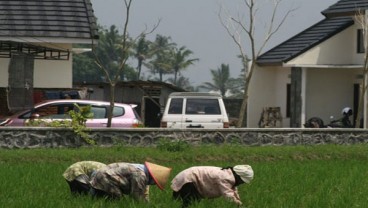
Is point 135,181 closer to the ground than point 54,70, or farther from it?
closer to the ground

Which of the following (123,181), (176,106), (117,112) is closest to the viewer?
(123,181)

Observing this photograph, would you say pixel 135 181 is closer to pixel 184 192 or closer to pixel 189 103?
pixel 184 192

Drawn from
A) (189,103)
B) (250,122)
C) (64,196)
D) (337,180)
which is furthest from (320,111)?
(64,196)

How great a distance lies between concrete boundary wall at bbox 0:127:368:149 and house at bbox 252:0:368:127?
7695 millimetres

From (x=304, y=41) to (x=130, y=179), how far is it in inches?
856

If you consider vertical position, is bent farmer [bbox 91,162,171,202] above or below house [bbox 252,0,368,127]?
below

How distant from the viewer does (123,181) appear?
1151 cm

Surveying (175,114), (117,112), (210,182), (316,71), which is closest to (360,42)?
(316,71)

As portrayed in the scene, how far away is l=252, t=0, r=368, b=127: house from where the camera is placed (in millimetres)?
31328

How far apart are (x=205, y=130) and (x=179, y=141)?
3.23 feet

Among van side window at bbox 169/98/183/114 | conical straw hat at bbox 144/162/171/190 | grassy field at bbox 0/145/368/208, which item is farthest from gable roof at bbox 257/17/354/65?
conical straw hat at bbox 144/162/171/190

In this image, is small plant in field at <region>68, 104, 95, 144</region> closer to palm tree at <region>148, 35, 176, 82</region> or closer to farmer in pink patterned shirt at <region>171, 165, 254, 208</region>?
farmer in pink patterned shirt at <region>171, 165, 254, 208</region>

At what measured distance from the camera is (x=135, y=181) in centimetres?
1138

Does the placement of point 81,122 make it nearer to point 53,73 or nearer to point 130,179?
point 53,73
